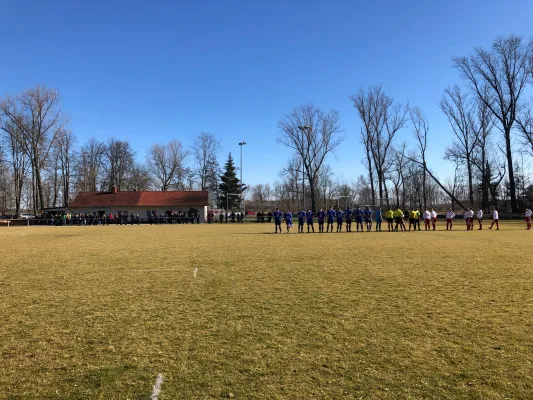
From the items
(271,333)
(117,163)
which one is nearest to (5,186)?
(117,163)

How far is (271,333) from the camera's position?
5.17 m

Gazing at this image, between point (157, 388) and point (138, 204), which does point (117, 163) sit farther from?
point (157, 388)

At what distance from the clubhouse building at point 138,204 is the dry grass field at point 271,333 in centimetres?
5014

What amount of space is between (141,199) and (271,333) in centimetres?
5928

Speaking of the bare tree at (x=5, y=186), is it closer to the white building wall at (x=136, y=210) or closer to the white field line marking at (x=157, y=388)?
the white building wall at (x=136, y=210)

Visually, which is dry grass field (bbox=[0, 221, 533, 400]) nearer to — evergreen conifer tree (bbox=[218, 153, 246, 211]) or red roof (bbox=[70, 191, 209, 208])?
red roof (bbox=[70, 191, 209, 208])

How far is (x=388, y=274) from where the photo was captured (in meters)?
9.41

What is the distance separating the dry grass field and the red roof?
50.8 m

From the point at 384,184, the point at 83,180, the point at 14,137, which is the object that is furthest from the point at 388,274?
the point at 83,180

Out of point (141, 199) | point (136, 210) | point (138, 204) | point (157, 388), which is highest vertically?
point (141, 199)

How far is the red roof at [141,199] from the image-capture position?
2355 inches

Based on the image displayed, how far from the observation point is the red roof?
59812 millimetres

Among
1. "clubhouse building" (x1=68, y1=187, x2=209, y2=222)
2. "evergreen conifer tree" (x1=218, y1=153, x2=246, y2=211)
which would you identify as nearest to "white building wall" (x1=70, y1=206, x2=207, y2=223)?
"clubhouse building" (x1=68, y1=187, x2=209, y2=222)

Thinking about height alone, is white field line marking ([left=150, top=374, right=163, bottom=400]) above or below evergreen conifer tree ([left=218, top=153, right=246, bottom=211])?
below
